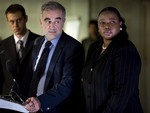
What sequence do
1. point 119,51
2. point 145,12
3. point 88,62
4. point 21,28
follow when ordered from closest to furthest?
point 119,51
point 88,62
point 21,28
point 145,12

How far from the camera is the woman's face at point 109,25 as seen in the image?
205 cm

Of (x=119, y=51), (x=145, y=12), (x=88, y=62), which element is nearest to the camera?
(x=119, y=51)

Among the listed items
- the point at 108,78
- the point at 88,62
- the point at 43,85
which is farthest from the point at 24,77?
the point at 108,78

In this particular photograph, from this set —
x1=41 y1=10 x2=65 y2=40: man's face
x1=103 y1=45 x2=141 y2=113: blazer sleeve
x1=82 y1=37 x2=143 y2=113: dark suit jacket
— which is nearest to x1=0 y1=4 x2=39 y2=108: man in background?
x1=41 y1=10 x2=65 y2=40: man's face

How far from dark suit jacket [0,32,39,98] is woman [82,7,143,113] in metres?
0.35

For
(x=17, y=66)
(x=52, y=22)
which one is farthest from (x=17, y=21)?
(x=52, y=22)

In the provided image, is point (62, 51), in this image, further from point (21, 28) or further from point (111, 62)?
point (21, 28)

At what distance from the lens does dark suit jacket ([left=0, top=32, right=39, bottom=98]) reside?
220 centimetres

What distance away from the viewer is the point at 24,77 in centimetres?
221

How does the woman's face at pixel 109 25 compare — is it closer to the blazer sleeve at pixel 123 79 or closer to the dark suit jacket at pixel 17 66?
the blazer sleeve at pixel 123 79

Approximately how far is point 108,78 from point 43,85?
0.35 metres

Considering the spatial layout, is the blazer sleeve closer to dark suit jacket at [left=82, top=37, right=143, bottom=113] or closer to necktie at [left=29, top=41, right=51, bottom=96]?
dark suit jacket at [left=82, top=37, right=143, bottom=113]

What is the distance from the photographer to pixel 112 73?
1969mm

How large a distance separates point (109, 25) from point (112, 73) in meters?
0.27
